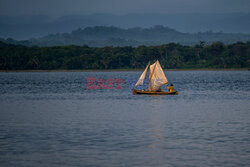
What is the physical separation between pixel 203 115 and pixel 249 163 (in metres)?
26.6

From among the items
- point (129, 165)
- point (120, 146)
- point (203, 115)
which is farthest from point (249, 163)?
point (203, 115)

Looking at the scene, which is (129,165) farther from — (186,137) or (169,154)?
(186,137)

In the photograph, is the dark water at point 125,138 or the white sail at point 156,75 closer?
the dark water at point 125,138

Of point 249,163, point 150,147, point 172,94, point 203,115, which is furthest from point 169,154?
point 172,94

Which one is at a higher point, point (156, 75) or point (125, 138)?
point (156, 75)

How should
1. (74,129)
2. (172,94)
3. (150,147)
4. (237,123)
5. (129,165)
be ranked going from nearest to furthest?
(129,165)
(150,147)
(74,129)
(237,123)
(172,94)

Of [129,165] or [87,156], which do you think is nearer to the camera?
[129,165]

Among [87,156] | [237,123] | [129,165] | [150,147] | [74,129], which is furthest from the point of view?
[237,123]

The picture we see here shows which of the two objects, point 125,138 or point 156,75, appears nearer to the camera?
point 125,138

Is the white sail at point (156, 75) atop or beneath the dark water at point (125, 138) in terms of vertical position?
atop

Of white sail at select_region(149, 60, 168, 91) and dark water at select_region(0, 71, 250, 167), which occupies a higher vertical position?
white sail at select_region(149, 60, 168, 91)

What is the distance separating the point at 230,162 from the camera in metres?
29.1

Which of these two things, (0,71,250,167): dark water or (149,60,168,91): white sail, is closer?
(0,71,250,167): dark water

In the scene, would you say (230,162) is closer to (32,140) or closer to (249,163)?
(249,163)
